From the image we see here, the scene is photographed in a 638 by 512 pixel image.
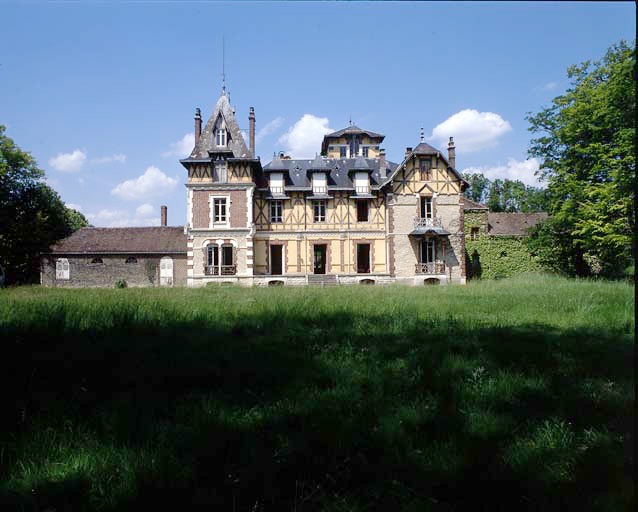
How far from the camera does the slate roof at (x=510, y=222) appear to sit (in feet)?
105

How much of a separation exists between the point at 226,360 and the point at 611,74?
25905 millimetres

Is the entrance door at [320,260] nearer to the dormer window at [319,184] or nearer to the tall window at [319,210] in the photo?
the tall window at [319,210]

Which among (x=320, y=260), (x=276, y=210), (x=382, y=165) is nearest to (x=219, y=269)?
(x=276, y=210)

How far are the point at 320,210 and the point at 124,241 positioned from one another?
48.0ft

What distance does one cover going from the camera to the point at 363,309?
24.8 feet

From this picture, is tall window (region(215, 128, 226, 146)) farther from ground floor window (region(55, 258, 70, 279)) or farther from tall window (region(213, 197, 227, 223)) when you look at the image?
ground floor window (region(55, 258, 70, 279))

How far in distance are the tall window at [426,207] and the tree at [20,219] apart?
1051 inches

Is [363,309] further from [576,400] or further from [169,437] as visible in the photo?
[169,437]

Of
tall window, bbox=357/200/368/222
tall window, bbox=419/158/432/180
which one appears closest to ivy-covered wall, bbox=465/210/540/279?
tall window, bbox=419/158/432/180

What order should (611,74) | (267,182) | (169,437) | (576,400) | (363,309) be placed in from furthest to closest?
(267,182) → (611,74) → (363,309) → (576,400) → (169,437)

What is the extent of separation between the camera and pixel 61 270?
2581 centimetres

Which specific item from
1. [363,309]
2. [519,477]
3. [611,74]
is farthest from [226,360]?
[611,74]

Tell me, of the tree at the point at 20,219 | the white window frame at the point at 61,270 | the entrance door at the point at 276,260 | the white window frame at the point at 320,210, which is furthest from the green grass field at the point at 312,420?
the tree at the point at 20,219

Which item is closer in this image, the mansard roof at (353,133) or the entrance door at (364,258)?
the entrance door at (364,258)
